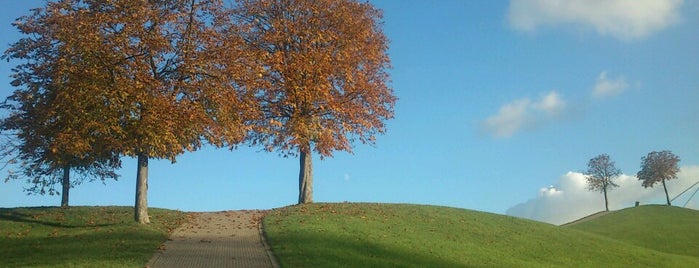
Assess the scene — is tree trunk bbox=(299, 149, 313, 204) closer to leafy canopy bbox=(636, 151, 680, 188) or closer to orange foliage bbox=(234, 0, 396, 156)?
orange foliage bbox=(234, 0, 396, 156)

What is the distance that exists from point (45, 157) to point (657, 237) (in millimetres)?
45010

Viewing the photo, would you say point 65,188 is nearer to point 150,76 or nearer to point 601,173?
point 150,76

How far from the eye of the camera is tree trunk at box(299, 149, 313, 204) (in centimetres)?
3784

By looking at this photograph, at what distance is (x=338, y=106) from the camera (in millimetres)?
36312

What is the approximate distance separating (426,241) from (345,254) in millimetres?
6299

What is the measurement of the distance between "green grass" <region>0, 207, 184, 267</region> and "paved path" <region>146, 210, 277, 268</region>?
0.64 meters

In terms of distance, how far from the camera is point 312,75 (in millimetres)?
36219

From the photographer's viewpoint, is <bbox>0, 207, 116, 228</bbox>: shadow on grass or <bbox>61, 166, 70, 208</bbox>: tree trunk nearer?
<bbox>0, 207, 116, 228</bbox>: shadow on grass

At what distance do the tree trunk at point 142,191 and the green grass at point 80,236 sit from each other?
1.75 ft

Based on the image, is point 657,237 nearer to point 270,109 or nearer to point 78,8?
point 270,109

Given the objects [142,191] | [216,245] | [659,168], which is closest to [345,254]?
[216,245]

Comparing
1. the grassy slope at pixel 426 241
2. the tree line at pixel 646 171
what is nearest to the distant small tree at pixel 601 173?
the tree line at pixel 646 171

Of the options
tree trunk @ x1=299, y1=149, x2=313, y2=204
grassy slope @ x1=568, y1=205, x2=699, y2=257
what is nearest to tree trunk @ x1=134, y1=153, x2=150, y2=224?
tree trunk @ x1=299, y1=149, x2=313, y2=204

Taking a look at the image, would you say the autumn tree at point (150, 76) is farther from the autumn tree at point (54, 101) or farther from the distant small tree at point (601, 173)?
the distant small tree at point (601, 173)
